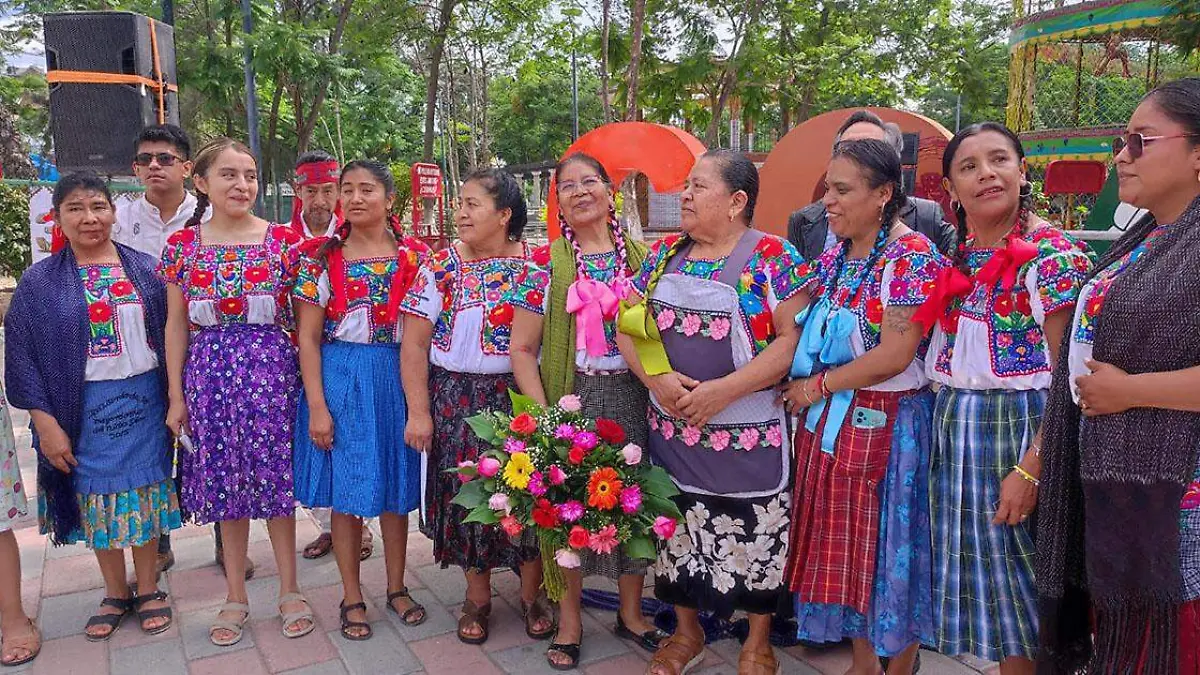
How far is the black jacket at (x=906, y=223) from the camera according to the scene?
3.05 metres

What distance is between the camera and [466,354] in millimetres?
3080

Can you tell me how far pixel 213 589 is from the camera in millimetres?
3723

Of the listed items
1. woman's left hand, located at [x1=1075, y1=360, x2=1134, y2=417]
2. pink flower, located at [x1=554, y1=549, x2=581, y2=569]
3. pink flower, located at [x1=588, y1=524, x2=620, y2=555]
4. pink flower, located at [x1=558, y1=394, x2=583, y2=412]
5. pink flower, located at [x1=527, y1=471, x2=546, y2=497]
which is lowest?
pink flower, located at [x1=554, y1=549, x2=581, y2=569]

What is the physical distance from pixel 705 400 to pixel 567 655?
112 centimetres

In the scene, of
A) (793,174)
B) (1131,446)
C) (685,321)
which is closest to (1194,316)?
(1131,446)

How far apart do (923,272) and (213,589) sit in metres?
3.18

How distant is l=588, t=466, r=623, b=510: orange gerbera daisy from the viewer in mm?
2584

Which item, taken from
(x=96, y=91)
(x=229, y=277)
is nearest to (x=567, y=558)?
(x=229, y=277)

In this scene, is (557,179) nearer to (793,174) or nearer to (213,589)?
(213,589)

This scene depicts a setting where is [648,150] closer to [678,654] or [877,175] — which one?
[877,175]

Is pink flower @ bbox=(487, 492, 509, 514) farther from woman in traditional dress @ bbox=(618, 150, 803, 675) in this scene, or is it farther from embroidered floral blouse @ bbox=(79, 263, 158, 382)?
embroidered floral blouse @ bbox=(79, 263, 158, 382)

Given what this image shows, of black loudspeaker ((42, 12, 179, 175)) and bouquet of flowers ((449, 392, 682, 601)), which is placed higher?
black loudspeaker ((42, 12, 179, 175))

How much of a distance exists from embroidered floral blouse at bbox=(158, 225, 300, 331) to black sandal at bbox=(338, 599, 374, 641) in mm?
1138

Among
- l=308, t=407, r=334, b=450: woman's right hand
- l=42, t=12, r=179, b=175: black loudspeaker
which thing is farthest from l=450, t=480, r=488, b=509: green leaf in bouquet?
l=42, t=12, r=179, b=175: black loudspeaker
